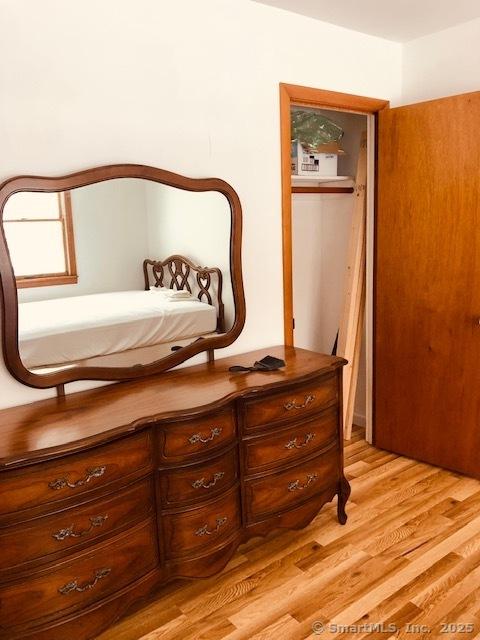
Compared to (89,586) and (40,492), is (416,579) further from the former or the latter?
(40,492)

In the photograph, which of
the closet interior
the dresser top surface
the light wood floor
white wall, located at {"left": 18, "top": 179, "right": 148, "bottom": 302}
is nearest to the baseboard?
the closet interior

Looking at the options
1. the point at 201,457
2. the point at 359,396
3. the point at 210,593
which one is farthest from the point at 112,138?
the point at 359,396

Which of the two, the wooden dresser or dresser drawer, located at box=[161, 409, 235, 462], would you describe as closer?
the wooden dresser

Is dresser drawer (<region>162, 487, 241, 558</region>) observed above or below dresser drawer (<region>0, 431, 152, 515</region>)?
below

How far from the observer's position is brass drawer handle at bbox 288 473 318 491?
7.57 feet

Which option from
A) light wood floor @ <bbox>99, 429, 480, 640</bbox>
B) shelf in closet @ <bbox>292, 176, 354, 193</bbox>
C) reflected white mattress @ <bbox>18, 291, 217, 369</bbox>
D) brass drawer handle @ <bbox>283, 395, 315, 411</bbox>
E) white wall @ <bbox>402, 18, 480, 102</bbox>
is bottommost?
light wood floor @ <bbox>99, 429, 480, 640</bbox>

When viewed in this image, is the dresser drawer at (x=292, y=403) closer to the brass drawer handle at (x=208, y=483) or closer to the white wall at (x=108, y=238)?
the brass drawer handle at (x=208, y=483)

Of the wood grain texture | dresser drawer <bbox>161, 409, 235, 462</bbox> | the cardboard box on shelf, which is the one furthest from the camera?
the wood grain texture

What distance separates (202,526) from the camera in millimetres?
2018

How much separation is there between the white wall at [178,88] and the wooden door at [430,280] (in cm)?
48

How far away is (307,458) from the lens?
7.71ft

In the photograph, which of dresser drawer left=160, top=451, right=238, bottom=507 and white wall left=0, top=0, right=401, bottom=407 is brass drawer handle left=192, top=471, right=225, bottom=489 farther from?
white wall left=0, top=0, right=401, bottom=407

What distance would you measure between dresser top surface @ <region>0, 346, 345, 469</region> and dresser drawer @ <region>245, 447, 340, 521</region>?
401 millimetres

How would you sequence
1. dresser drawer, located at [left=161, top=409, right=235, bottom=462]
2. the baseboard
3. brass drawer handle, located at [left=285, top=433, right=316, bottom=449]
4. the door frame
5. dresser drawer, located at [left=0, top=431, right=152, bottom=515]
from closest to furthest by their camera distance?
1. dresser drawer, located at [left=0, top=431, right=152, bottom=515]
2. dresser drawer, located at [left=161, top=409, right=235, bottom=462]
3. brass drawer handle, located at [left=285, top=433, right=316, bottom=449]
4. the door frame
5. the baseboard
